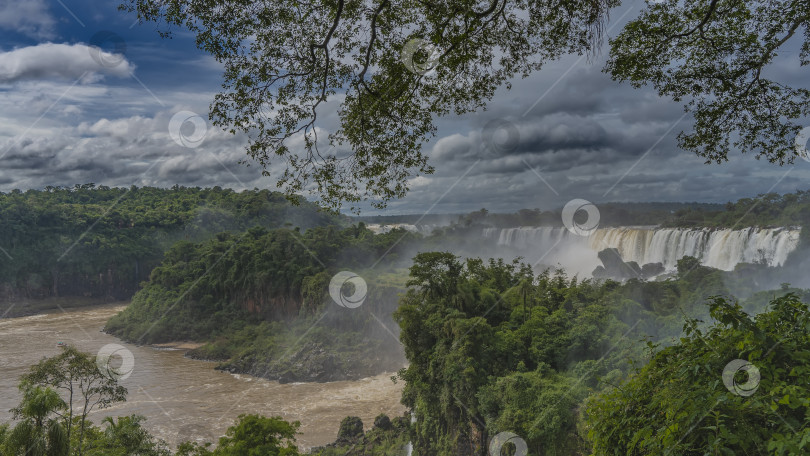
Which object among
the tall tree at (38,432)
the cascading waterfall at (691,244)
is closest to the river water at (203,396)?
the tall tree at (38,432)

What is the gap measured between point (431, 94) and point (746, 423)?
4.51 m

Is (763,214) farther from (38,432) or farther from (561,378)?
(38,432)

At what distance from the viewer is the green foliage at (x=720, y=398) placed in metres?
2.25

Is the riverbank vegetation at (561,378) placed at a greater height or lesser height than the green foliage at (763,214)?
lesser

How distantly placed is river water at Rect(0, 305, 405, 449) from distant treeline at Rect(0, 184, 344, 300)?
20.6 m

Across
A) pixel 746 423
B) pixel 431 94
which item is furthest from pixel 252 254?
pixel 746 423

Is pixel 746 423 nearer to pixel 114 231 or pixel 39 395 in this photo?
pixel 39 395

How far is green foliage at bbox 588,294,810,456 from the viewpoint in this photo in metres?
2.25

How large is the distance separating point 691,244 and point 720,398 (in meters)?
29.5

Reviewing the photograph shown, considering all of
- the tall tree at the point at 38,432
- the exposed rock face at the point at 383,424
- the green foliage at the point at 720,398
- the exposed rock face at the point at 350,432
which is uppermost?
the green foliage at the point at 720,398

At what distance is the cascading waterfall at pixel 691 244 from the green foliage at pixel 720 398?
83.5ft

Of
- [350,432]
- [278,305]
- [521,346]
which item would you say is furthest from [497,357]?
[278,305]

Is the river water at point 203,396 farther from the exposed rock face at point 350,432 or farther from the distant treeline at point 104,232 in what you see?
the distant treeline at point 104,232

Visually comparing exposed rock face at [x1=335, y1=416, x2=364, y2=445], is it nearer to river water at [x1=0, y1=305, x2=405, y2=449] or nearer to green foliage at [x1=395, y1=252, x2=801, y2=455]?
river water at [x1=0, y1=305, x2=405, y2=449]
